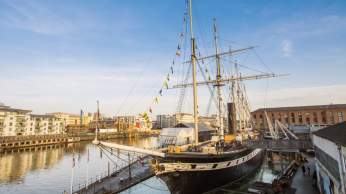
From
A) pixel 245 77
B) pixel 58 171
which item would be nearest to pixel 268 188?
pixel 245 77

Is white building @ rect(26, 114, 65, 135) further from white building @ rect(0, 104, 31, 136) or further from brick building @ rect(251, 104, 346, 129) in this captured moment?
brick building @ rect(251, 104, 346, 129)

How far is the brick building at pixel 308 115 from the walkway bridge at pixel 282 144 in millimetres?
49786

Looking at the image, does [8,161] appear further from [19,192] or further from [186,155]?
[186,155]

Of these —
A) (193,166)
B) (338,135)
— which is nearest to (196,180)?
(193,166)

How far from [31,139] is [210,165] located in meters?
70.6

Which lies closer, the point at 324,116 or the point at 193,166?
the point at 193,166

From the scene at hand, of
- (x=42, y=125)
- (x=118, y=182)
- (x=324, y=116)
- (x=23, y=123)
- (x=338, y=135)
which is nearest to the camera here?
(x=338, y=135)

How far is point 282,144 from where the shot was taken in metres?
23.8

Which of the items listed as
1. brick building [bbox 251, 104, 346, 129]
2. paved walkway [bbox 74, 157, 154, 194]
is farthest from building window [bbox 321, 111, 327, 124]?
paved walkway [bbox 74, 157, 154, 194]

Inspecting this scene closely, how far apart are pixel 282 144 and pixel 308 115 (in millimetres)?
58500

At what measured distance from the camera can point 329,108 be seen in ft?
221

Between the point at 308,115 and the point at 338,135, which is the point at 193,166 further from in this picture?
the point at 308,115

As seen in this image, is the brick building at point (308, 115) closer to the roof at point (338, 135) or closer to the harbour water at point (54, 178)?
the harbour water at point (54, 178)

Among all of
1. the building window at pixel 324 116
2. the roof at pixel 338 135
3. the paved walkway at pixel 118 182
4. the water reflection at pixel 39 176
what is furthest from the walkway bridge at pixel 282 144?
the building window at pixel 324 116
